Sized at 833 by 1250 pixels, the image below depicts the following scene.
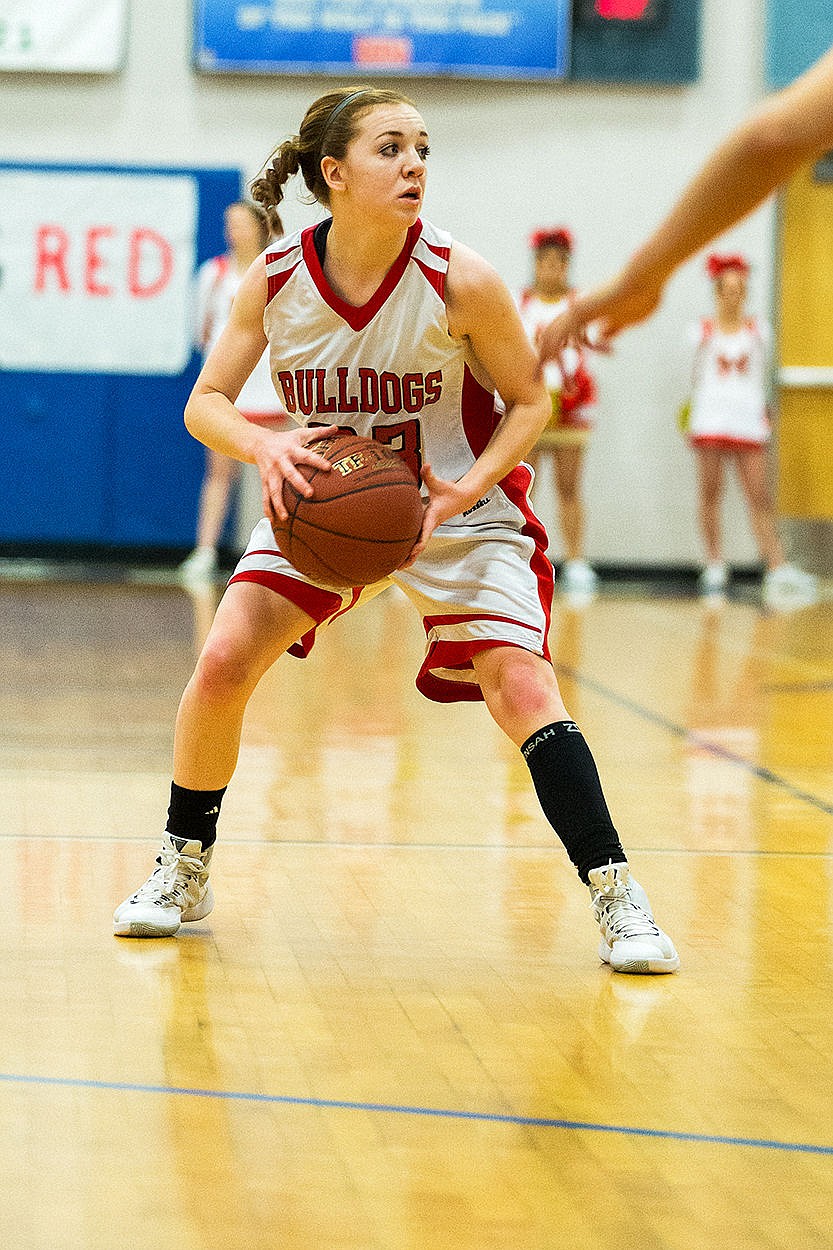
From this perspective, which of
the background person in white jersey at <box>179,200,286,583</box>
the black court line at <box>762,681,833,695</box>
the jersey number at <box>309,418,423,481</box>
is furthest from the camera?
the background person in white jersey at <box>179,200,286,583</box>

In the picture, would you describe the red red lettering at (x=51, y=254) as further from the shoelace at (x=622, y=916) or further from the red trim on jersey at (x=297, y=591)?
the shoelace at (x=622, y=916)

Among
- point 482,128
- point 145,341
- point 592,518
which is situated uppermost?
point 482,128

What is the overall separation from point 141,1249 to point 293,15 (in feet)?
28.4

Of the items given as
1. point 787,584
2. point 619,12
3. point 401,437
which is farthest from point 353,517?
point 619,12

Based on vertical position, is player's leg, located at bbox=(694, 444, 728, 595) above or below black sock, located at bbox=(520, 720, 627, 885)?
below

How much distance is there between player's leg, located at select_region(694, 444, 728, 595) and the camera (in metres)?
9.34

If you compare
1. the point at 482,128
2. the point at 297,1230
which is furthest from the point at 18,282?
the point at 297,1230

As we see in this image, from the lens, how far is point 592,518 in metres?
9.80

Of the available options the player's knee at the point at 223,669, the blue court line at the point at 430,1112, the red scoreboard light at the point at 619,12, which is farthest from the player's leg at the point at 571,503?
the blue court line at the point at 430,1112

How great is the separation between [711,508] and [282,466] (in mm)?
7194

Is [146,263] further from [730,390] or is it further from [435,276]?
[435,276]

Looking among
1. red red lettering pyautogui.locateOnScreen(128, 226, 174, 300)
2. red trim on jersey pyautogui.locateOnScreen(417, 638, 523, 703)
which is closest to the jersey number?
red trim on jersey pyautogui.locateOnScreen(417, 638, 523, 703)

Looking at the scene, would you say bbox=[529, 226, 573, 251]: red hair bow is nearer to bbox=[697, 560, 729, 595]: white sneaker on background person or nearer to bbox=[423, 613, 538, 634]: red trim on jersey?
bbox=[697, 560, 729, 595]: white sneaker on background person

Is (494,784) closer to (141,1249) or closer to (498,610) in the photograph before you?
(498,610)
